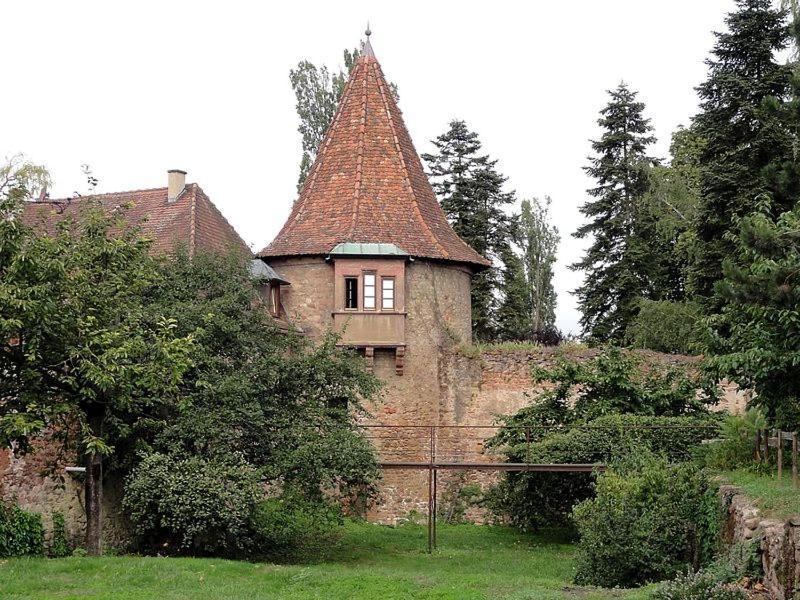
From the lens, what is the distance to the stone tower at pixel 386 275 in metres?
27.4

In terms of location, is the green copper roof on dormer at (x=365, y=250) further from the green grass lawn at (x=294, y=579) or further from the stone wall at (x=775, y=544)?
the stone wall at (x=775, y=544)

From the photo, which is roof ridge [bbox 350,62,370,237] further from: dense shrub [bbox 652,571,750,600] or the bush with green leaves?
dense shrub [bbox 652,571,750,600]

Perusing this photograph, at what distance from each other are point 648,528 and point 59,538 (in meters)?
11.6

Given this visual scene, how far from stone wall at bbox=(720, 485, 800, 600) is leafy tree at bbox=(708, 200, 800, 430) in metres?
1.71

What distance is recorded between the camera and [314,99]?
3997 centimetres

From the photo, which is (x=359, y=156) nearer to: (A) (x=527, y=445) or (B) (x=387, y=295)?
(B) (x=387, y=295)

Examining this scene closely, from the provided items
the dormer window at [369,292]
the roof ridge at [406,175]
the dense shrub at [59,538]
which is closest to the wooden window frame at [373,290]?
the dormer window at [369,292]

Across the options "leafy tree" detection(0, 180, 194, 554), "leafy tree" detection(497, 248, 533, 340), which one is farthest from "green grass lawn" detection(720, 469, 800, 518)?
"leafy tree" detection(497, 248, 533, 340)

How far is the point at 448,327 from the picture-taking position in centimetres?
2875

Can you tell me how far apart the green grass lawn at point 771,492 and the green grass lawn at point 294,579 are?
1.98 meters

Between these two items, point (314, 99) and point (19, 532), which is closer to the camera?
point (19, 532)

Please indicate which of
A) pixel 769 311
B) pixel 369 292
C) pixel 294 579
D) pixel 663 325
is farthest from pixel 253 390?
pixel 663 325

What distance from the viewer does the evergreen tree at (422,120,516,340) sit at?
4275 centimetres

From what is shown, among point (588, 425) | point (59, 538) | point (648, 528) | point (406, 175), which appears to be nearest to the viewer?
point (648, 528)
